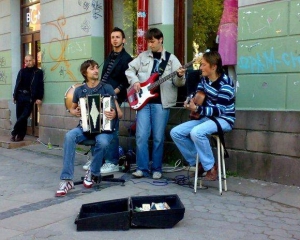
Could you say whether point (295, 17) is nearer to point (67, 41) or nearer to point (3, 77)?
point (67, 41)

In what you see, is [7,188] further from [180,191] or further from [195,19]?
[195,19]

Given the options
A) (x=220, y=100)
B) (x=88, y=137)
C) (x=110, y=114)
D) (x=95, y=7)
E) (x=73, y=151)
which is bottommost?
(x=73, y=151)

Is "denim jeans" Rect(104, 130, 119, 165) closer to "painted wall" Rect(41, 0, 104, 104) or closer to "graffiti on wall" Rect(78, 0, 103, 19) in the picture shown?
"painted wall" Rect(41, 0, 104, 104)

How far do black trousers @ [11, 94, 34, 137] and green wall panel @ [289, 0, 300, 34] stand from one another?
628 centimetres

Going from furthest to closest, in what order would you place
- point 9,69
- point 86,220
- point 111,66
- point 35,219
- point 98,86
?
point 9,69 < point 111,66 < point 98,86 < point 35,219 < point 86,220

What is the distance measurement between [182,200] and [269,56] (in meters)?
2.15

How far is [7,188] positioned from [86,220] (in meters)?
2.23

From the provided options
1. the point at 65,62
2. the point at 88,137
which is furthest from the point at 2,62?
the point at 88,137

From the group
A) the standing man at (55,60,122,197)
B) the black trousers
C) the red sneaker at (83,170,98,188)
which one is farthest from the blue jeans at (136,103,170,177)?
the black trousers

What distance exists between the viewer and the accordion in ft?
18.1

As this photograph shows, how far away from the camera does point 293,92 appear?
5.43m

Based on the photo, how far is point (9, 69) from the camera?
11.2 meters

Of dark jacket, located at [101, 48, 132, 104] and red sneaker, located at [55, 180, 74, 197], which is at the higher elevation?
dark jacket, located at [101, 48, 132, 104]

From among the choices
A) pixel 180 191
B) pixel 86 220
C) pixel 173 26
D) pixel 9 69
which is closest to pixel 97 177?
pixel 180 191
